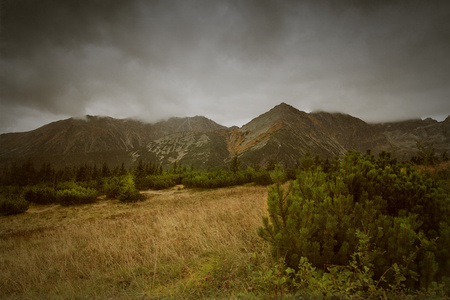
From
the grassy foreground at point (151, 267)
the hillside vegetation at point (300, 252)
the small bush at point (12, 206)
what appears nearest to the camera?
the hillside vegetation at point (300, 252)

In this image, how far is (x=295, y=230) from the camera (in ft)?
10.7

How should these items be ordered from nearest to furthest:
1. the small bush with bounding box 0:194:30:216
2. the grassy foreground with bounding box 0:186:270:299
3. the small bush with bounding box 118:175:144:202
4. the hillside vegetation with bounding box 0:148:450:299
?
the hillside vegetation with bounding box 0:148:450:299, the grassy foreground with bounding box 0:186:270:299, the small bush with bounding box 0:194:30:216, the small bush with bounding box 118:175:144:202

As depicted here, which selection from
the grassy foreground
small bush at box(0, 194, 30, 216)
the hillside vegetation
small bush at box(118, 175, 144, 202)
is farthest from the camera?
small bush at box(118, 175, 144, 202)

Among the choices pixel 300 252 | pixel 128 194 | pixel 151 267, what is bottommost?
pixel 128 194

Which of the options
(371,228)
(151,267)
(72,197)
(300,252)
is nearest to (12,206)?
(72,197)

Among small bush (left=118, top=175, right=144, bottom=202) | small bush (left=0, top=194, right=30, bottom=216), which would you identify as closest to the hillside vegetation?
small bush (left=118, top=175, right=144, bottom=202)

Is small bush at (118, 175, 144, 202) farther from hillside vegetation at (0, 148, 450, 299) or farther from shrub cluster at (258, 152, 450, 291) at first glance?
shrub cluster at (258, 152, 450, 291)

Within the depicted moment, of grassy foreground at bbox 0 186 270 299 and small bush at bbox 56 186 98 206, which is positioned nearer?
grassy foreground at bbox 0 186 270 299

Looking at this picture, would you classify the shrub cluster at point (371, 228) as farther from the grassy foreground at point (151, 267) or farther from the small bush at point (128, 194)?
the small bush at point (128, 194)

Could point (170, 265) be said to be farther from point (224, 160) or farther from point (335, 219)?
point (224, 160)

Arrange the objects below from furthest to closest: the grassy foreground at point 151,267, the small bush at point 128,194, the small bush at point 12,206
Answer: the small bush at point 128,194 → the small bush at point 12,206 → the grassy foreground at point 151,267

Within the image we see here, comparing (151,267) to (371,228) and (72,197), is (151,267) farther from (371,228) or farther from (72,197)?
(72,197)

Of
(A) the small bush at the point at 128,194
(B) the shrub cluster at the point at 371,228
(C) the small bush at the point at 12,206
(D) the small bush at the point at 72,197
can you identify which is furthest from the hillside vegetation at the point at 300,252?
(D) the small bush at the point at 72,197

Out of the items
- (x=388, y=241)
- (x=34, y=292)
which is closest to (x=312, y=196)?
(x=388, y=241)
